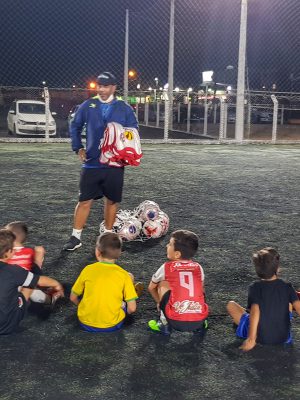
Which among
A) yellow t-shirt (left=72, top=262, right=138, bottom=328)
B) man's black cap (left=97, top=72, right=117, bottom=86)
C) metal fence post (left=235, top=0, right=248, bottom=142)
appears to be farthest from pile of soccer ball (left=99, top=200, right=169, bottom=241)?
metal fence post (left=235, top=0, right=248, bottom=142)

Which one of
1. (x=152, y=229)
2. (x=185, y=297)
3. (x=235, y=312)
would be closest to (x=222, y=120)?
(x=152, y=229)

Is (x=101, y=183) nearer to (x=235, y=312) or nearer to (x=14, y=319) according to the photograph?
(x=14, y=319)

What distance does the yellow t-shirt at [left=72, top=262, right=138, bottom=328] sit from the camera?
382 centimetres

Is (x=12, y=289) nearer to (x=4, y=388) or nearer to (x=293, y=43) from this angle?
(x=4, y=388)

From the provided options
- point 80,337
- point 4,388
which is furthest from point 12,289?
point 4,388

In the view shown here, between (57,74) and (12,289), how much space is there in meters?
33.5

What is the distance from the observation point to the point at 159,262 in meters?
5.61

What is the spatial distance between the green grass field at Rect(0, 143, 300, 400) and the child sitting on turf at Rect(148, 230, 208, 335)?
11 centimetres

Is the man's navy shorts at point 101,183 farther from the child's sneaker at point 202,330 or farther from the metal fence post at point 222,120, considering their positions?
the metal fence post at point 222,120

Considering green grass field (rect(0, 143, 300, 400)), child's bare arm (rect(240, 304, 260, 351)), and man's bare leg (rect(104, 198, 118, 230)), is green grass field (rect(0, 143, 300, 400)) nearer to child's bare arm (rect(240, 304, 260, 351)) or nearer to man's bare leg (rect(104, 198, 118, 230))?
child's bare arm (rect(240, 304, 260, 351))

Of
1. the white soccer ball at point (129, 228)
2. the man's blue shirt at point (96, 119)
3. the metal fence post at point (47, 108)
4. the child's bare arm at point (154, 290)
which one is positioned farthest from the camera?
the metal fence post at point (47, 108)

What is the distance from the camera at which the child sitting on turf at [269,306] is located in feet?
11.9

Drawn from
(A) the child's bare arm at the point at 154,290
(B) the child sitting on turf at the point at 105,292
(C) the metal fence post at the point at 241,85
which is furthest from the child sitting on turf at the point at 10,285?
(C) the metal fence post at the point at 241,85

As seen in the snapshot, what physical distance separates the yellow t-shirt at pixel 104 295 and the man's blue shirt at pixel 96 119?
2.21m
